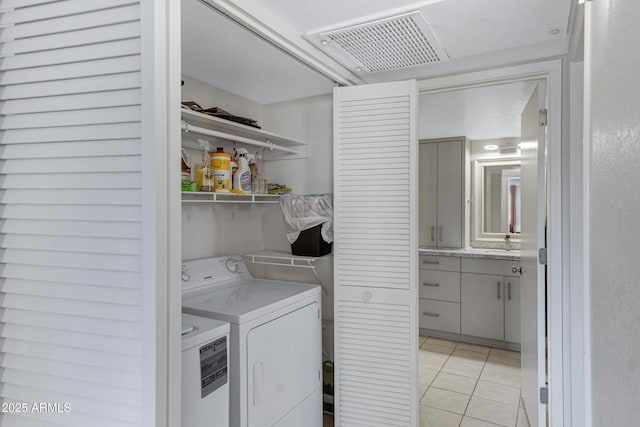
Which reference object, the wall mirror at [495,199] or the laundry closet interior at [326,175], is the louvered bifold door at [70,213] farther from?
the wall mirror at [495,199]

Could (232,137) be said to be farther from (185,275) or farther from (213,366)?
(213,366)

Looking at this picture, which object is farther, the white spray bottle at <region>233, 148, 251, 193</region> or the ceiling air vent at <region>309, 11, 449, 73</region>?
the white spray bottle at <region>233, 148, 251, 193</region>

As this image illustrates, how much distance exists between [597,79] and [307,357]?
1771mm

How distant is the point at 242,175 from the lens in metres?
2.14

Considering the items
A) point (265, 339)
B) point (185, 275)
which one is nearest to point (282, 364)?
point (265, 339)

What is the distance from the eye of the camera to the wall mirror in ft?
13.7

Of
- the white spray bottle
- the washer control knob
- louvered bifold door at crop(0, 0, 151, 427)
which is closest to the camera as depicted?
louvered bifold door at crop(0, 0, 151, 427)

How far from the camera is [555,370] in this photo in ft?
5.83

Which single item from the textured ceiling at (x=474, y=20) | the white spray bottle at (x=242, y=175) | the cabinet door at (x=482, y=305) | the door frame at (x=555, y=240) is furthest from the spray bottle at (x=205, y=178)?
the cabinet door at (x=482, y=305)

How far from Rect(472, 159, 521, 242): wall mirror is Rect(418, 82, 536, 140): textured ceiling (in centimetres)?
41

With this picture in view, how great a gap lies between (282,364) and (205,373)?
498 millimetres

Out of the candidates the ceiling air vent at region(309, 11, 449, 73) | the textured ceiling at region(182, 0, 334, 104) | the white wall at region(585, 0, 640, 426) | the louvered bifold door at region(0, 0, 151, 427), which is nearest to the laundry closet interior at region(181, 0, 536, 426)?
the textured ceiling at region(182, 0, 334, 104)

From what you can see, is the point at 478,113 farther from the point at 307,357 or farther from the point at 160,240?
the point at 160,240

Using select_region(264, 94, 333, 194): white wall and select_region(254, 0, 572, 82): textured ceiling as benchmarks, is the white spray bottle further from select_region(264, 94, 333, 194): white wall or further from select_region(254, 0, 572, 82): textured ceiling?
select_region(254, 0, 572, 82): textured ceiling
